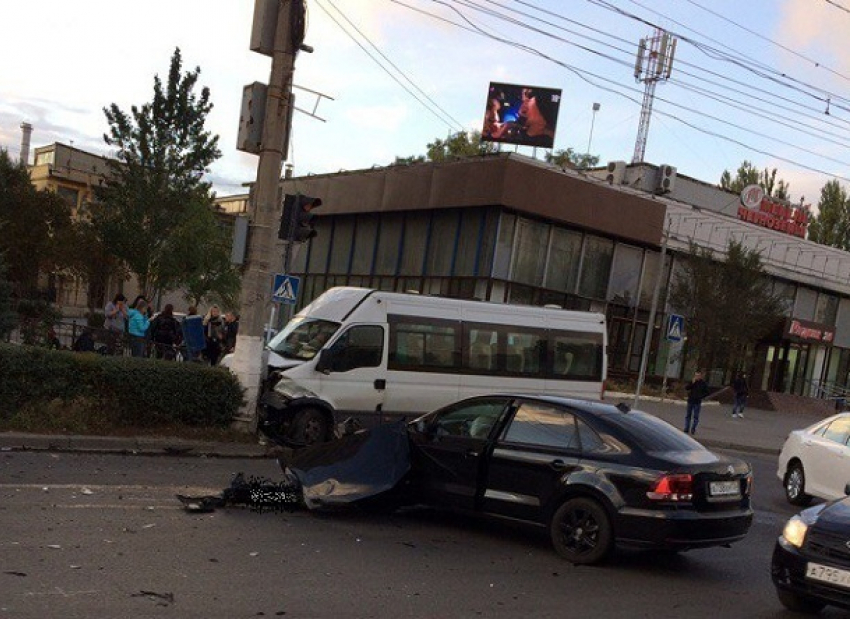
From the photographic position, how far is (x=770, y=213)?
44875 mm

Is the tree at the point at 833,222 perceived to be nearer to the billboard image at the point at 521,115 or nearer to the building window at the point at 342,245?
the billboard image at the point at 521,115

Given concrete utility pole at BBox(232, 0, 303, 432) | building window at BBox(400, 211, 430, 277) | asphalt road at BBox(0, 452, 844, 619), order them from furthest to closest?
building window at BBox(400, 211, 430, 277) < concrete utility pole at BBox(232, 0, 303, 432) < asphalt road at BBox(0, 452, 844, 619)

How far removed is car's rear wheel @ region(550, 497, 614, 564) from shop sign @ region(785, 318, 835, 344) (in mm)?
35909

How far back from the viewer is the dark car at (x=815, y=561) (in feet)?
20.7

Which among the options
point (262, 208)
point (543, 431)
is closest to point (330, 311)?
point (262, 208)

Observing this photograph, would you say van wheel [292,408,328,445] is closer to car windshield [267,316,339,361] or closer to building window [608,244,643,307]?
car windshield [267,316,339,361]

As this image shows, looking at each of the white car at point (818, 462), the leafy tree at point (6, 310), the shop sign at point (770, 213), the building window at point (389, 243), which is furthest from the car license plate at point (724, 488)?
the shop sign at point (770, 213)

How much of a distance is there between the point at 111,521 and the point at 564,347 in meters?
10.7

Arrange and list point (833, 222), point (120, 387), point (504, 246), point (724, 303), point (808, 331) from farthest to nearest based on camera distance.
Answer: point (833, 222) < point (808, 331) < point (724, 303) < point (504, 246) < point (120, 387)

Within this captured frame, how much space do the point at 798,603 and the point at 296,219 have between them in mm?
8880

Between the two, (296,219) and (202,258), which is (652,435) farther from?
(202,258)

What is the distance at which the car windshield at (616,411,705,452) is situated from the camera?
781cm

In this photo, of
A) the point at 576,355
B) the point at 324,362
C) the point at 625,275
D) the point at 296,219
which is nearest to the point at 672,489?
the point at 324,362

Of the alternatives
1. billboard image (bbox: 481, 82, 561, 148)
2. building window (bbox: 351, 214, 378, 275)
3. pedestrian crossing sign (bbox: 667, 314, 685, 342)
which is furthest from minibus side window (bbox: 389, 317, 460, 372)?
billboard image (bbox: 481, 82, 561, 148)
